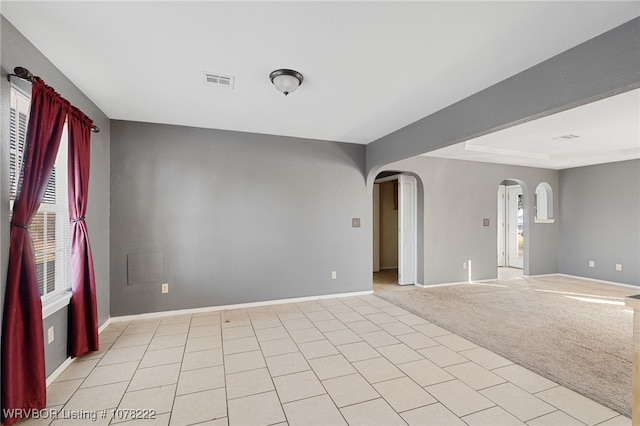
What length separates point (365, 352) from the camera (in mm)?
2836

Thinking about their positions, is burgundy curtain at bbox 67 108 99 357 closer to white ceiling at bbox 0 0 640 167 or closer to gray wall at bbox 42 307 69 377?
gray wall at bbox 42 307 69 377

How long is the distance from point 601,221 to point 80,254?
874 centimetres

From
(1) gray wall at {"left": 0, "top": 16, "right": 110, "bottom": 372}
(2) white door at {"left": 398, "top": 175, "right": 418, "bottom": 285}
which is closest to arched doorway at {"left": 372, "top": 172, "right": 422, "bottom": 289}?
(2) white door at {"left": 398, "top": 175, "right": 418, "bottom": 285}

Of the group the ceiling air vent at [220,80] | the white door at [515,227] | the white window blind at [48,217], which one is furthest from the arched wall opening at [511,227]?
the white window blind at [48,217]

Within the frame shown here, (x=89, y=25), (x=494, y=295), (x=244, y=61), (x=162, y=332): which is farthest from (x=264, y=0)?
(x=494, y=295)

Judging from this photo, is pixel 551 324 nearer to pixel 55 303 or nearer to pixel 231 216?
pixel 231 216

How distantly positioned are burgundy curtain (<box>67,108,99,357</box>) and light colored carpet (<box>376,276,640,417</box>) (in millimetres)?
3679

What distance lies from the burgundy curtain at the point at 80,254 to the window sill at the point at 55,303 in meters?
0.06

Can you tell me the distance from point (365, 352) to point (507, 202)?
23.7ft

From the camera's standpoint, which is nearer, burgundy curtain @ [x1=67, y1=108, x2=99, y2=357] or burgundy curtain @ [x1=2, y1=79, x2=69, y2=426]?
burgundy curtain @ [x1=2, y1=79, x2=69, y2=426]

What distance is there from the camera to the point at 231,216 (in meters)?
4.14

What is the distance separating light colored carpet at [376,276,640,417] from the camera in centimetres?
242

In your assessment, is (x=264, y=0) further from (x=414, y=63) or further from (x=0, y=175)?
(x=0, y=175)

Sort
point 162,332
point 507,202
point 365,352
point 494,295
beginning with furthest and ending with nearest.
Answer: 1. point 507,202
2. point 494,295
3. point 162,332
4. point 365,352
